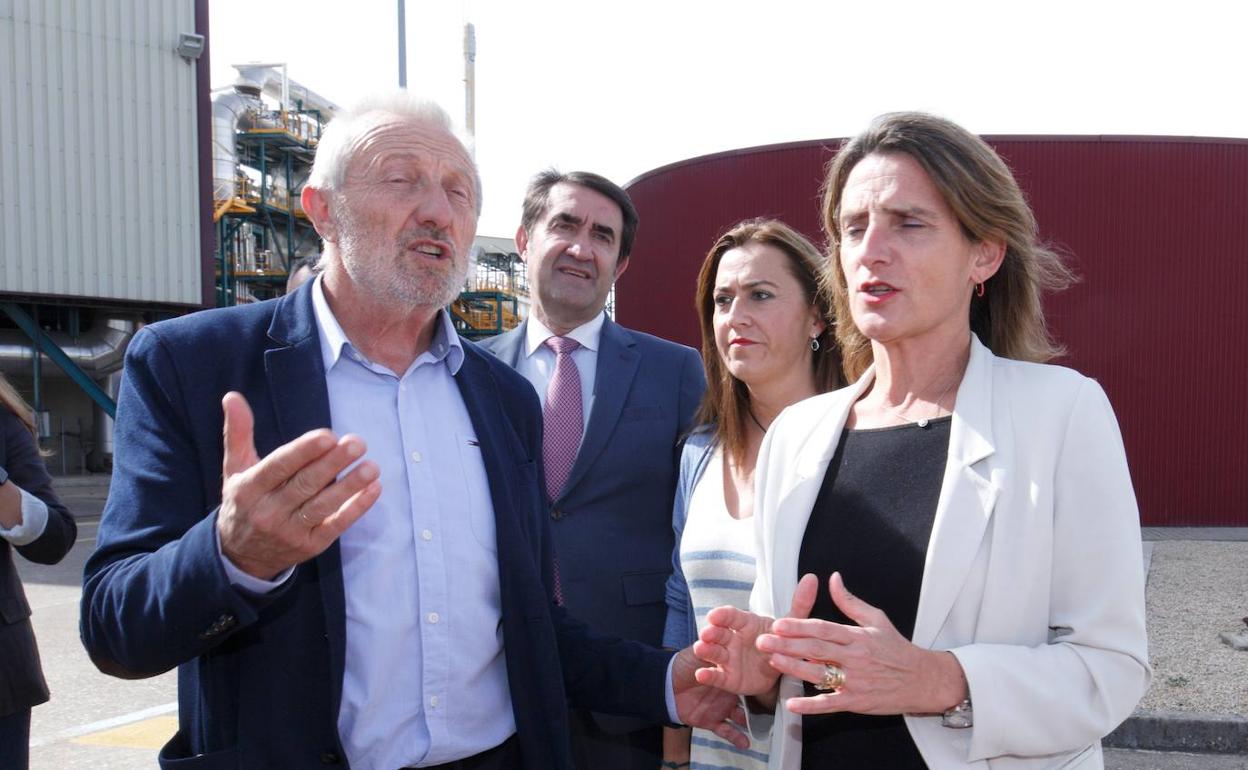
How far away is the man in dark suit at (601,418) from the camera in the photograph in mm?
2938

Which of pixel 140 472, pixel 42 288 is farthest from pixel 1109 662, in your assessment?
pixel 42 288

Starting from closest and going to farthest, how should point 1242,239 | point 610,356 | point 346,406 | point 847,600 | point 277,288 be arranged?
point 847,600, point 346,406, point 610,356, point 1242,239, point 277,288

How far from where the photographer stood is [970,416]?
5.98 ft

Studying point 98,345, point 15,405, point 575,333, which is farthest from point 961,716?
point 98,345

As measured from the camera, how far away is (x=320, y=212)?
84.7 inches

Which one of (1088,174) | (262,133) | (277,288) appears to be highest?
(262,133)

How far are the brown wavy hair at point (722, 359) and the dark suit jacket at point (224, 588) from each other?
3.73ft

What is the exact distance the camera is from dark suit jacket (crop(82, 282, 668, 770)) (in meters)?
1.50

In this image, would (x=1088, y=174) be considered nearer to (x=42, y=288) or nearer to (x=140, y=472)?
(x=140, y=472)

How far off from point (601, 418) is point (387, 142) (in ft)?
4.28

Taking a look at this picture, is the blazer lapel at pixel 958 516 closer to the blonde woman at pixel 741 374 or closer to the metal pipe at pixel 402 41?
the blonde woman at pixel 741 374

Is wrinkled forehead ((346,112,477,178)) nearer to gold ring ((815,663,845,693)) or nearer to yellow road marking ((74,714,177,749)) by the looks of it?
gold ring ((815,663,845,693))

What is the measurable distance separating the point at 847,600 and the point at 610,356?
1803 millimetres

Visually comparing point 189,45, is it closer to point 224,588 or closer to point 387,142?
point 387,142
